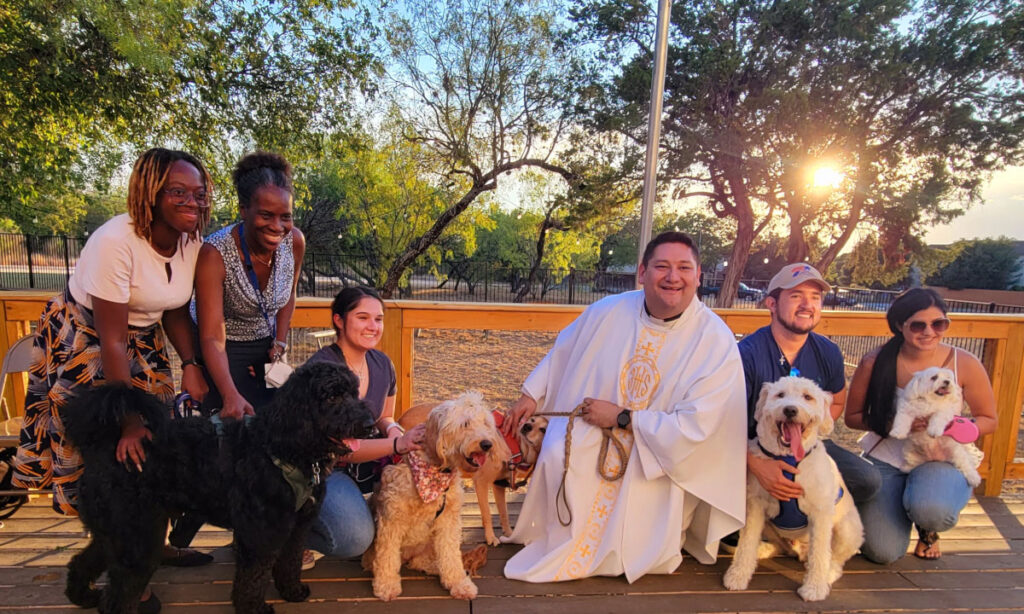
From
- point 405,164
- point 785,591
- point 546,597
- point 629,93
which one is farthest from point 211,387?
point 629,93

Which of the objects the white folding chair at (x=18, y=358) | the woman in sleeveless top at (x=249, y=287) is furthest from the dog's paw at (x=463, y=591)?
the white folding chair at (x=18, y=358)

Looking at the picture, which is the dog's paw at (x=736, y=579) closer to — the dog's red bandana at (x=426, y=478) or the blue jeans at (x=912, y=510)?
the blue jeans at (x=912, y=510)

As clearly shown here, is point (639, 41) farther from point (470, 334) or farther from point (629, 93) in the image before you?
point (470, 334)

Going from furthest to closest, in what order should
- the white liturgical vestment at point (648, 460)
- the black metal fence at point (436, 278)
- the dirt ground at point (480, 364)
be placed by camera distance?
the black metal fence at point (436, 278)
the dirt ground at point (480, 364)
the white liturgical vestment at point (648, 460)

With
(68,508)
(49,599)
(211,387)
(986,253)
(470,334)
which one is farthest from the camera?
(986,253)

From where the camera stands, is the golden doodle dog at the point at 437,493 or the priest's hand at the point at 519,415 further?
the priest's hand at the point at 519,415

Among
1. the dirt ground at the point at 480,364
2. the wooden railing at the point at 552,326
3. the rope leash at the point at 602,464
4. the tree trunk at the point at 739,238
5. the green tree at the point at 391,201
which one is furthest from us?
the tree trunk at the point at 739,238

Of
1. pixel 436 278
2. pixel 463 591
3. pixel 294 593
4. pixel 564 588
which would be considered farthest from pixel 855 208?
pixel 294 593

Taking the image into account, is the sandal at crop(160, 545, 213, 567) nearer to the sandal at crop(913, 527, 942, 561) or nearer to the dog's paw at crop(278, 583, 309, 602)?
the dog's paw at crop(278, 583, 309, 602)

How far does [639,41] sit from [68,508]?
1991 centimetres

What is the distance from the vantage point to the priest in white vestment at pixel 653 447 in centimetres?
289

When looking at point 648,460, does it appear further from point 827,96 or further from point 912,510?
point 827,96

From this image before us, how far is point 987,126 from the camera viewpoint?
16.4 meters

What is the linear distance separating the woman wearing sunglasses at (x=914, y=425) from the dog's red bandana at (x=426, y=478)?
106 inches
